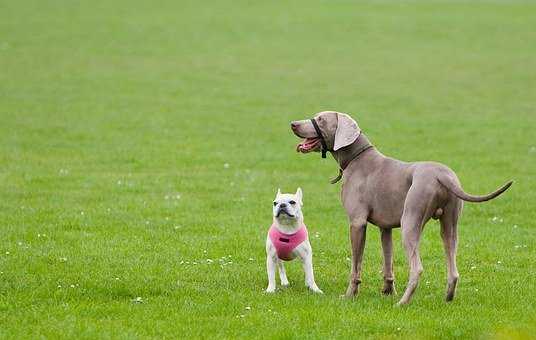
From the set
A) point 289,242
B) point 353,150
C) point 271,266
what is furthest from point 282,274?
point 353,150

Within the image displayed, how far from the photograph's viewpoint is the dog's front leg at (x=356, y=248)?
39.6 feet

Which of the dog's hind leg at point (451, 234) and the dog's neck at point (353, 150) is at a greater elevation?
the dog's neck at point (353, 150)

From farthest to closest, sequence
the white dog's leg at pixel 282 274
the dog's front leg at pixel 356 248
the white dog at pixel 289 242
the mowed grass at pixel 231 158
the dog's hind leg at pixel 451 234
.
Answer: the white dog's leg at pixel 282 274
the white dog at pixel 289 242
the dog's front leg at pixel 356 248
the dog's hind leg at pixel 451 234
the mowed grass at pixel 231 158

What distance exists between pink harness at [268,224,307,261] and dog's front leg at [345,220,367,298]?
841 millimetres

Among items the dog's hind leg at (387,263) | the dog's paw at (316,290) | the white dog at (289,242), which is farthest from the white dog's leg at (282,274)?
the dog's hind leg at (387,263)

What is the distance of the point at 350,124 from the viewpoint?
12453 millimetres

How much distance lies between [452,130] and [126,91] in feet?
43.0

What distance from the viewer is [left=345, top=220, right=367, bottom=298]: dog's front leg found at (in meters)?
12.1

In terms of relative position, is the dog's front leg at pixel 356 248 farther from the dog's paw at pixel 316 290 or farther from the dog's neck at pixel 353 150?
the dog's neck at pixel 353 150

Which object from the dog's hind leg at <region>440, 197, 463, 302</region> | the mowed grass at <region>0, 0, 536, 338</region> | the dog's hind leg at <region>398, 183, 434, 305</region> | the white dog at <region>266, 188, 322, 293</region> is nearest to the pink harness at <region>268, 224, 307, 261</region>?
the white dog at <region>266, 188, 322, 293</region>

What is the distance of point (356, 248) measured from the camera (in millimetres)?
12156

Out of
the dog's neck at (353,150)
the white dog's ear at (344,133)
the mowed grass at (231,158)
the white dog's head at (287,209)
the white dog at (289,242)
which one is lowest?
the mowed grass at (231,158)

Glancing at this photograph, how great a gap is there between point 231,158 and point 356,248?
12974 mm

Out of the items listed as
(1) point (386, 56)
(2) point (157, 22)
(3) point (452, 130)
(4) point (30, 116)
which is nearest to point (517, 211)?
(3) point (452, 130)
